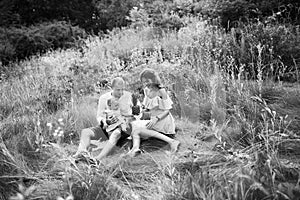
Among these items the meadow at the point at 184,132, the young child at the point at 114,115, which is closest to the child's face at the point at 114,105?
the young child at the point at 114,115

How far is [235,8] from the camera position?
8.52m

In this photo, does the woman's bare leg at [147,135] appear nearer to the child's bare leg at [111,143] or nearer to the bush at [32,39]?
the child's bare leg at [111,143]

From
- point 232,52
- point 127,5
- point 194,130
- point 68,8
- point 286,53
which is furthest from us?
point 68,8

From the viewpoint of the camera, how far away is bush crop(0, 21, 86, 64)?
42.2 ft

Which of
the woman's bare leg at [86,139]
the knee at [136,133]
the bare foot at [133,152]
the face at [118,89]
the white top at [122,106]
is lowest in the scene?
the bare foot at [133,152]

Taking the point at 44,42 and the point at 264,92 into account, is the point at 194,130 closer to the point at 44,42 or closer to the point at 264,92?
the point at 264,92

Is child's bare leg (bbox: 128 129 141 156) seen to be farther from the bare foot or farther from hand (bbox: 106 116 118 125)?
hand (bbox: 106 116 118 125)

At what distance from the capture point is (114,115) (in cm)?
484

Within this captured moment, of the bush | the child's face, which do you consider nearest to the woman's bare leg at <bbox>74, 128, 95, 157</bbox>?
the child's face

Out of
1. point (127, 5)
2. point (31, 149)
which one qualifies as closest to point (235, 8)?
point (31, 149)

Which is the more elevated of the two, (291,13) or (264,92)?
(291,13)

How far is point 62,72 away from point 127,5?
745 cm

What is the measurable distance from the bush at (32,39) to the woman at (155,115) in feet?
27.6

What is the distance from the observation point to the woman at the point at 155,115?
4711mm
